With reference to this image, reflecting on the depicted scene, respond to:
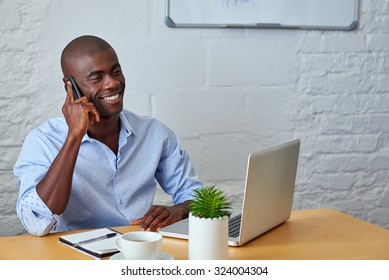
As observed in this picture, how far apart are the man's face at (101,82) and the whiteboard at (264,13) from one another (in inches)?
21.4

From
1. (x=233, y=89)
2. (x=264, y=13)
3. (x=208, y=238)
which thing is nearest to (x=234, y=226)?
(x=208, y=238)

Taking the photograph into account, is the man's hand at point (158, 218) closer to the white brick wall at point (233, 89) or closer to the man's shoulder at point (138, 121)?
the man's shoulder at point (138, 121)

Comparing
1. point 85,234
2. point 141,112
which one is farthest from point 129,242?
point 141,112

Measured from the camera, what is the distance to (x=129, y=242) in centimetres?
126

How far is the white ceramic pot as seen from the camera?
1332mm

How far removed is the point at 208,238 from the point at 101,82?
817 millimetres

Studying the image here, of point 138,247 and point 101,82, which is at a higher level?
point 101,82

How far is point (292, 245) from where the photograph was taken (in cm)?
156

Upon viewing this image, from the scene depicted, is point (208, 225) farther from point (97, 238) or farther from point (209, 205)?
point (97, 238)

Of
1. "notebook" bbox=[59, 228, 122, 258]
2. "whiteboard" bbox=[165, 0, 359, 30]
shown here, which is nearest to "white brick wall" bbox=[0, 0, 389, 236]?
"whiteboard" bbox=[165, 0, 359, 30]

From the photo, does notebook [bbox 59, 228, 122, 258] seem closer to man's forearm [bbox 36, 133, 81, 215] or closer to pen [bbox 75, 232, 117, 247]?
pen [bbox 75, 232, 117, 247]

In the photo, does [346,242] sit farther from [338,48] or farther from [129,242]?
[338,48]

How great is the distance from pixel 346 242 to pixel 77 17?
130cm
